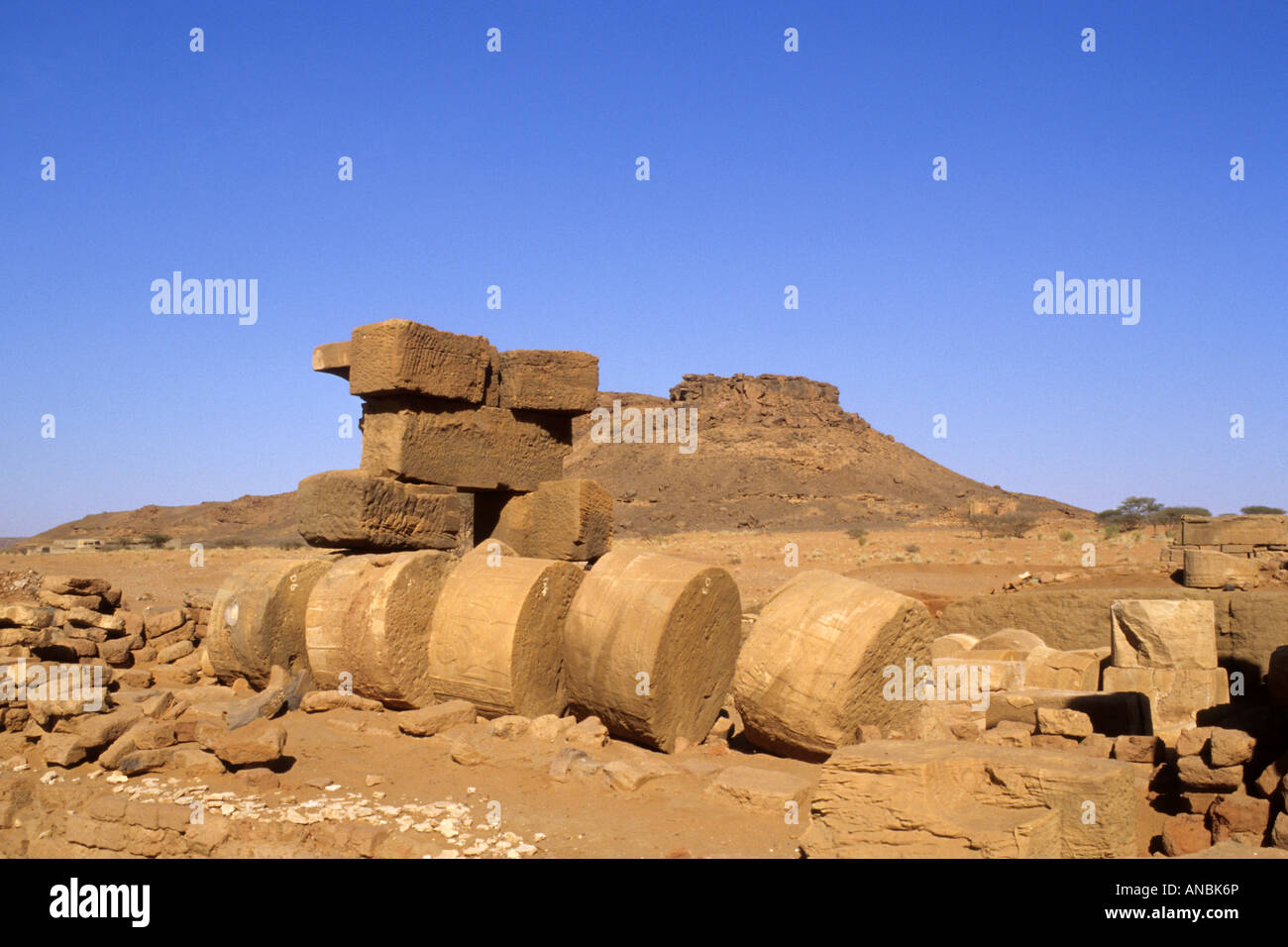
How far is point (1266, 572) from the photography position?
39.8ft

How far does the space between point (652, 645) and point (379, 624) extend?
229cm

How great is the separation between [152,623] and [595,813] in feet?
21.7

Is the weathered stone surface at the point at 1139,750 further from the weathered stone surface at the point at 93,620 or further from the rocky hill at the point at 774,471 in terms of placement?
the rocky hill at the point at 774,471

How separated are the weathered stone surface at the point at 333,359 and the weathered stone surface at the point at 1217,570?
10.2 m

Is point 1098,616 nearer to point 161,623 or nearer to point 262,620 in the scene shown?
point 262,620

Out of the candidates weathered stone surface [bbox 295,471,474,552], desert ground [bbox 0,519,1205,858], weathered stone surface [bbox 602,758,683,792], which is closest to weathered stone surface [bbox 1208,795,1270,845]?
desert ground [bbox 0,519,1205,858]

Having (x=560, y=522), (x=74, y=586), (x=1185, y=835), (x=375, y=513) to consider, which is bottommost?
(x=1185, y=835)

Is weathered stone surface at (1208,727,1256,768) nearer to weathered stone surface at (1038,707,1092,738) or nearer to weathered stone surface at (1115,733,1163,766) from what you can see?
weathered stone surface at (1115,733,1163,766)

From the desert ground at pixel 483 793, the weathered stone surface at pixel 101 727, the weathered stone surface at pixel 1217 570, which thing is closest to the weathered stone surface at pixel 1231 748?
the desert ground at pixel 483 793

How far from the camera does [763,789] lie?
484 centimetres

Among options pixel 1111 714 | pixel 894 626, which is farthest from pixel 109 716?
pixel 1111 714

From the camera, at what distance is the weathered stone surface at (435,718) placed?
6414mm

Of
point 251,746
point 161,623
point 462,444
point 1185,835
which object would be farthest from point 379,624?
point 1185,835
